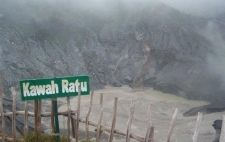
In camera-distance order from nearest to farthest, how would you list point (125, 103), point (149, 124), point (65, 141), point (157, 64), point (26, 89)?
point (149, 124) → point (26, 89) → point (65, 141) → point (125, 103) → point (157, 64)

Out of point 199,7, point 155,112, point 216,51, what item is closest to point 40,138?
point 155,112

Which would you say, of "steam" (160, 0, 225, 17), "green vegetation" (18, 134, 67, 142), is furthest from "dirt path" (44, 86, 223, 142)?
"steam" (160, 0, 225, 17)

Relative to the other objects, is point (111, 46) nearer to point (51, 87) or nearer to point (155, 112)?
point (155, 112)

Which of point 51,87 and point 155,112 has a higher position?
point 51,87

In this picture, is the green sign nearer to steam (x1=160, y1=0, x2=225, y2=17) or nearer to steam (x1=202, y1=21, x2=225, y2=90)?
steam (x1=202, y1=21, x2=225, y2=90)

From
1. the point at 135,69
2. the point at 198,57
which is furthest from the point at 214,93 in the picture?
the point at 135,69

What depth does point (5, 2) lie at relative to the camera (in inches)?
790

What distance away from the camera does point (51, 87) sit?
5.70 meters

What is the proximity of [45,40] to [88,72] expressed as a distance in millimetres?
2975

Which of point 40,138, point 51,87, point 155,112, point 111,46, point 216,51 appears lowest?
point 155,112

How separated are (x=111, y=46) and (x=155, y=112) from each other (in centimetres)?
754

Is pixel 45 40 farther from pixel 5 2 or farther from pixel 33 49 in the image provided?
pixel 5 2

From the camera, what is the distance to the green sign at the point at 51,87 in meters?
5.65

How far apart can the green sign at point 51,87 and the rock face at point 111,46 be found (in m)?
10.4
